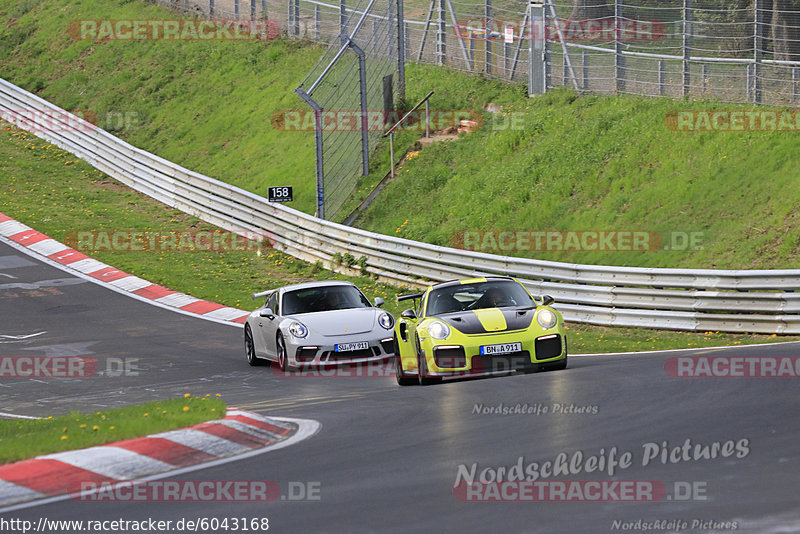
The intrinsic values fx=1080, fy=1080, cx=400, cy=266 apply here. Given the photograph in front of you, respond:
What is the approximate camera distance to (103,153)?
3472 centimetres

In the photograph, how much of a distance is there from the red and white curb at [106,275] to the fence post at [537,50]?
10419 mm

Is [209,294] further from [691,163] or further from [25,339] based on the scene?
[691,163]

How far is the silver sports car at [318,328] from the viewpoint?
14484mm

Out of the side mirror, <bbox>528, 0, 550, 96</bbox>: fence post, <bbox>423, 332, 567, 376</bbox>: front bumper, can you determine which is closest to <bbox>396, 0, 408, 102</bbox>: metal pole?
<bbox>528, 0, 550, 96</bbox>: fence post

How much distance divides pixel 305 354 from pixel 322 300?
1.59m

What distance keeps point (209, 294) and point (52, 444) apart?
15666 millimetres

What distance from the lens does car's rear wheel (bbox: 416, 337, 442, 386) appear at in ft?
39.4

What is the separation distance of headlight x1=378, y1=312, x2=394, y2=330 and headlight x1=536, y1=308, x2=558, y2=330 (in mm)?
3163

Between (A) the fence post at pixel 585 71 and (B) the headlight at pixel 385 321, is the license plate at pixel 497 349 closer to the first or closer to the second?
(B) the headlight at pixel 385 321

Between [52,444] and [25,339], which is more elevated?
[52,444]

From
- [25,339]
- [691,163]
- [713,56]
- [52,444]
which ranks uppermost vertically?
[713,56]

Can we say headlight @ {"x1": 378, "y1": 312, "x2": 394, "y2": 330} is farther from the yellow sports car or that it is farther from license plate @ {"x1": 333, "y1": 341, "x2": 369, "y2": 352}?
the yellow sports car

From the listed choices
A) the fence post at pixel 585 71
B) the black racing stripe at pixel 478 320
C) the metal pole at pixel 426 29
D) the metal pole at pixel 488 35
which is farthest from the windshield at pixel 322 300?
the metal pole at pixel 426 29

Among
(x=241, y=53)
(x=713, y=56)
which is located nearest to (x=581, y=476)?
(x=713, y=56)
